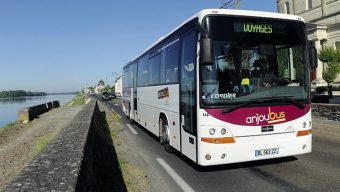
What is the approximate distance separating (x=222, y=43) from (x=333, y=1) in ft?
203

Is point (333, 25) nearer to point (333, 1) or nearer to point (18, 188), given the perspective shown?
point (333, 1)

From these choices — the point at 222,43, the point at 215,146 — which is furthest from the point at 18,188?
the point at 222,43

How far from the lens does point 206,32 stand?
286 inches

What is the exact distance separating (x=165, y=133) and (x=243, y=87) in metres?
3.79

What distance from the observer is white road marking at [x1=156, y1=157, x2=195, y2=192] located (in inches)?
275

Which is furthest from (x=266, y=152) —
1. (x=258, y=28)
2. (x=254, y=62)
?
(x=258, y=28)

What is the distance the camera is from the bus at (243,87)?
Answer: 741cm

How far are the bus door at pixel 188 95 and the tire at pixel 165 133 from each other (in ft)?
5.68

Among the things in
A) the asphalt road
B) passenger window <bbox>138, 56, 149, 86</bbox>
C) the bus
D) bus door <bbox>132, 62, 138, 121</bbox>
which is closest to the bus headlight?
the bus

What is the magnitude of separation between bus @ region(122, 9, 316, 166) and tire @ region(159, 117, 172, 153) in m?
1.70

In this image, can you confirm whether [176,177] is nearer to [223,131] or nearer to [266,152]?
[223,131]

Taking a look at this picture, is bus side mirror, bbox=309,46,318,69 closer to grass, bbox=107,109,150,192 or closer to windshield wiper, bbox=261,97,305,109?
windshield wiper, bbox=261,97,305,109

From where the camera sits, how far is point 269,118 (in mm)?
7703

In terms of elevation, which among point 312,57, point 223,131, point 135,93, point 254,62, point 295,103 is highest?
point 312,57
